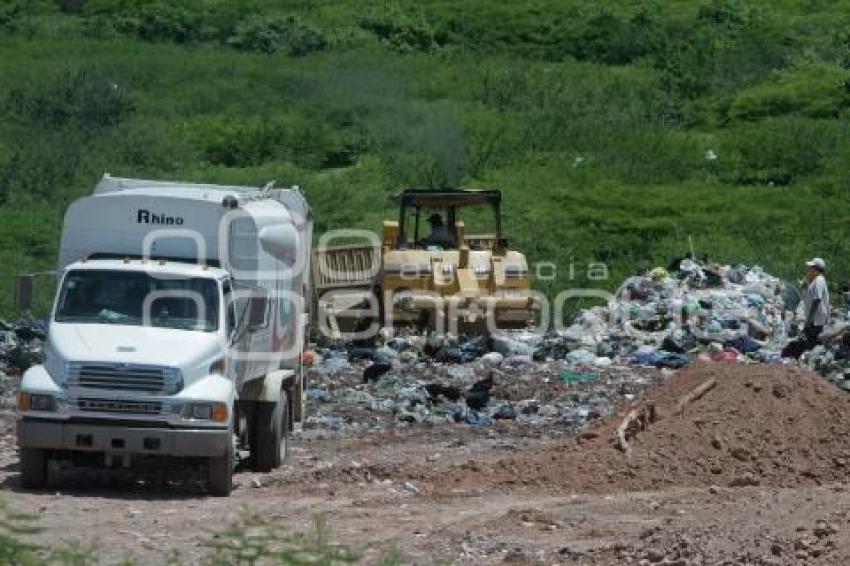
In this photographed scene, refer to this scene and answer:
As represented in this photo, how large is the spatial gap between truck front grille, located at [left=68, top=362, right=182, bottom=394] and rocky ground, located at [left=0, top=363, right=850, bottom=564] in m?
0.82

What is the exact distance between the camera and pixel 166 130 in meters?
41.6

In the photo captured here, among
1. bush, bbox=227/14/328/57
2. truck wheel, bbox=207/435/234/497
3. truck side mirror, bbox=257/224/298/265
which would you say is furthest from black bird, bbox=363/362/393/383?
bush, bbox=227/14/328/57

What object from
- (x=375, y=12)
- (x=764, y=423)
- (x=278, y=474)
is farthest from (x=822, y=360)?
(x=375, y=12)

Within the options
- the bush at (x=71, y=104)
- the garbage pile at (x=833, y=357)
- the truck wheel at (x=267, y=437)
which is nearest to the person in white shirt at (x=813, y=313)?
the garbage pile at (x=833, y=357)

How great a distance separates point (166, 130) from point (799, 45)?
18600 mm

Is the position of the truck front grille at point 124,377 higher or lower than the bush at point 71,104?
lower

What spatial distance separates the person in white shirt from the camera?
2183cm

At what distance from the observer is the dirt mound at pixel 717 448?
14148mm

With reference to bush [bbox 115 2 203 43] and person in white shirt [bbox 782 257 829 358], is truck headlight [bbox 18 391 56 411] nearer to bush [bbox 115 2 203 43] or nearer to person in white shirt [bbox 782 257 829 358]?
person in white shirt [bbox 782 257 829 358]

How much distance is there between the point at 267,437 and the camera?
601 inches

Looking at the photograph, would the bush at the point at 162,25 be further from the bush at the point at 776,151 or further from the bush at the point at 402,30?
the bush at the point at 776,151

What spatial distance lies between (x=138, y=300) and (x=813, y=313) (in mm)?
10158

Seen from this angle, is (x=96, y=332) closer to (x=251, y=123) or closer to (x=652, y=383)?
(x=652, y=383)

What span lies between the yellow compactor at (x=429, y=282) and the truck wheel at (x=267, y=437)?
805 centimetres
